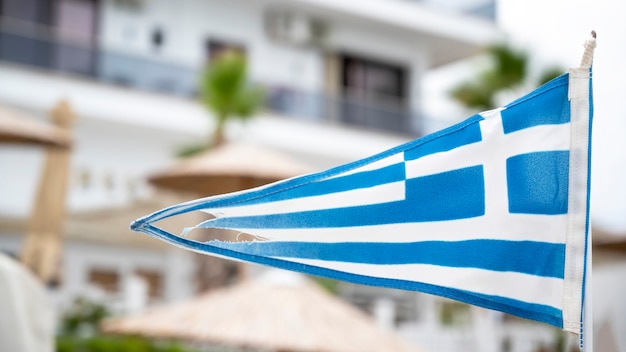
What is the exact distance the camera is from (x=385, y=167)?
3199mm

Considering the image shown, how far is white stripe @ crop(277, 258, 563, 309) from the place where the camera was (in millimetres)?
3082

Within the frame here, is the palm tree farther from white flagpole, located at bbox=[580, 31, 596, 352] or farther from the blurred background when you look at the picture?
white flagpole, located at bbox=[580, 31, 596, 352]

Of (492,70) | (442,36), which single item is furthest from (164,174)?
(442,36)

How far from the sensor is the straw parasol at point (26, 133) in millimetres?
10078

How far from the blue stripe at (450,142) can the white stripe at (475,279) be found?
1.12 feet

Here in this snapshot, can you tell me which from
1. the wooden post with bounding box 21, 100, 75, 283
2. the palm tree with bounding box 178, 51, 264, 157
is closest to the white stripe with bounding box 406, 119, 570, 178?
the wooden post with bounding box 21, 100, 75, 283

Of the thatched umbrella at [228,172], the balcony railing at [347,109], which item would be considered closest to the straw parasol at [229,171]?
the thatched umbrella at [228,172]

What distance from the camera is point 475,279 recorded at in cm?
314

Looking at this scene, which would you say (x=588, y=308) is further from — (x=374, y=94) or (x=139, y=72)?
(x=374, y=94)

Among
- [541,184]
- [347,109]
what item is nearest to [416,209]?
[541,184]

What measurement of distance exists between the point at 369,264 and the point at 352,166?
0.30m

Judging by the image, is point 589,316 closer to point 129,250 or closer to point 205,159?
point 205,159

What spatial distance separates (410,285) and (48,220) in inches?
294

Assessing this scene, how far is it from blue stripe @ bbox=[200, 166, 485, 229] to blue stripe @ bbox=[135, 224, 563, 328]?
10 cm
